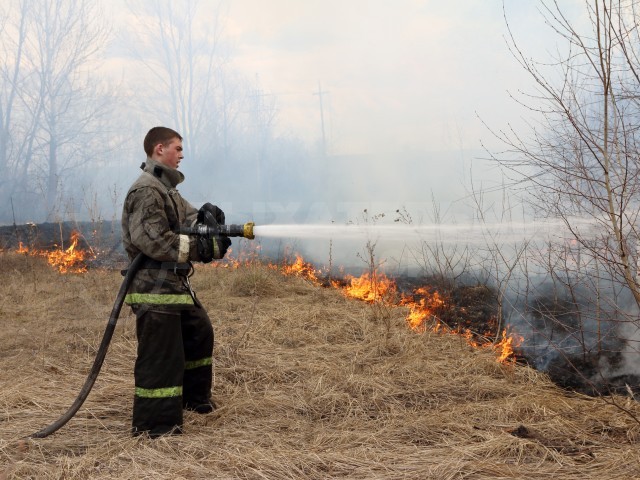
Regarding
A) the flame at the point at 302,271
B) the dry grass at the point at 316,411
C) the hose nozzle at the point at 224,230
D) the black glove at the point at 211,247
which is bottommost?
the dry grass at the point at 316,411

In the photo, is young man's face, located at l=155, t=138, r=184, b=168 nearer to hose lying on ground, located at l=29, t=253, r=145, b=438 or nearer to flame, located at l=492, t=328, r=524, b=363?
hose lying on ground, located at l=29, t=253, r=145, b=438

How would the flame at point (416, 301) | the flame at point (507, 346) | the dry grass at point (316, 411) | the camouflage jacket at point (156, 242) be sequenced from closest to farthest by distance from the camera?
the dry grass at point (316, 411), the camouflage jacket at point (156, 242), the flame at point (507, 346), the flame at point (416, 301)

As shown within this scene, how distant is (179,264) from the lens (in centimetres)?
363

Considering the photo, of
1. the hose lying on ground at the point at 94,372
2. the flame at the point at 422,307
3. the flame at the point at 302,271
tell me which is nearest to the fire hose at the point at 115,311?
the hose lying on ground at the point at 94,372

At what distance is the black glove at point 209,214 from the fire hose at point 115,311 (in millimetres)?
46

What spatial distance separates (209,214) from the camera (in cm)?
366

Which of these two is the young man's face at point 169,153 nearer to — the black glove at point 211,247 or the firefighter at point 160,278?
the firefighter at point 160,278

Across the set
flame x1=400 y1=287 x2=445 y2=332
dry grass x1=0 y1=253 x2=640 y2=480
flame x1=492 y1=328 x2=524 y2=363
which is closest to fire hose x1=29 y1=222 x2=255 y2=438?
dry grass x1=0 y1=253 x2=640 y2=480

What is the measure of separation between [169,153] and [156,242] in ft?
2.18

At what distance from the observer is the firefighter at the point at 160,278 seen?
3486mm

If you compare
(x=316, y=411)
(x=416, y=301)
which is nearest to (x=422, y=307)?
(x=416, y=301)

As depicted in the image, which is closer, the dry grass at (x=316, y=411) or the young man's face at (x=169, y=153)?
the dry grass at (x=316, y=411)

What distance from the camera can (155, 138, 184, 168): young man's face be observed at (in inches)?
146

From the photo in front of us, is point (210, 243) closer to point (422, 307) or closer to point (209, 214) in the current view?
point (209, 214)
